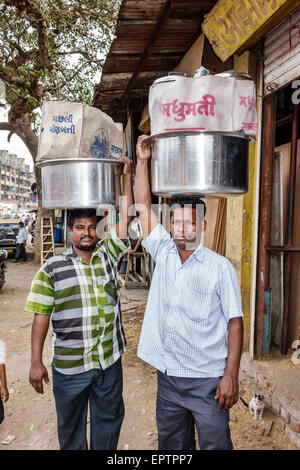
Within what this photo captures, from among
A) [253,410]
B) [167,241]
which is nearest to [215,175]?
[167,241]

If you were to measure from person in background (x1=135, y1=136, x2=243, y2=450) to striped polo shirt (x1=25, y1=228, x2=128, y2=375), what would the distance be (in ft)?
0.85

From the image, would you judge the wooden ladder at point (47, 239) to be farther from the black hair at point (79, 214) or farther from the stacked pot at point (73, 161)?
Result: the stacked pot at point (73, 161)

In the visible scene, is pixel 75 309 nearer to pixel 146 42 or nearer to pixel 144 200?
pixel 144 200

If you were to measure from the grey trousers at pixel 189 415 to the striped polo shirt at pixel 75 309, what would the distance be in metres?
0.37

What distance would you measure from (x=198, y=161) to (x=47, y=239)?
1083 cm

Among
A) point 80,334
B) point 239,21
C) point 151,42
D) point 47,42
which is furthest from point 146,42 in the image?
point 47,42

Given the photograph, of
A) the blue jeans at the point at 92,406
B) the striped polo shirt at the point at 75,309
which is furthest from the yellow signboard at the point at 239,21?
the blue jeans at the point at 92,406

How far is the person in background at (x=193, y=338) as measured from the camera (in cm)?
171

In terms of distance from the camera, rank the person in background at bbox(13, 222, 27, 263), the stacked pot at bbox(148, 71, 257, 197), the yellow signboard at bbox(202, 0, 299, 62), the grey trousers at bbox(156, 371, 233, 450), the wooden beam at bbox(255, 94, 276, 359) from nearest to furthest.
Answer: the stacked pot at bbox(148, 71, 257, 197) < the grey trousers at bbox(156, 371, 233, 450) < the yellow signboard at bbox(202, 0, 299, 62) < the wooden beam at bbox(255, 94, 276, 359) < the person in background at bbox(13, 222, 27, 263)

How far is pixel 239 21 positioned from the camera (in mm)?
2693

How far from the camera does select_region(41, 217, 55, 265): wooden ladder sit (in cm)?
1130

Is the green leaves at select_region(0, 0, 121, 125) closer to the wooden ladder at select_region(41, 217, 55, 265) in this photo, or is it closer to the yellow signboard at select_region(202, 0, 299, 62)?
the wooden ladder at select_region(41, 217, 55, 265)

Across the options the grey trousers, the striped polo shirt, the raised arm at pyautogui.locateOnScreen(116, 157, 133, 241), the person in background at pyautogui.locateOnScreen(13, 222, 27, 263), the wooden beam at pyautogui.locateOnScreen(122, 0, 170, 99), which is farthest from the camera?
the person in background at pyautogui.locateOnScreen(13, 222, 27, 263)

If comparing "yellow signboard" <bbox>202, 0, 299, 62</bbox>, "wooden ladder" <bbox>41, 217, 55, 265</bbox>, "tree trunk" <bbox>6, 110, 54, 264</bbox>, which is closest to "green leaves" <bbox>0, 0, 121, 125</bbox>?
"tree trunk" <bbox>6, 110, 54, 264</bbox>
